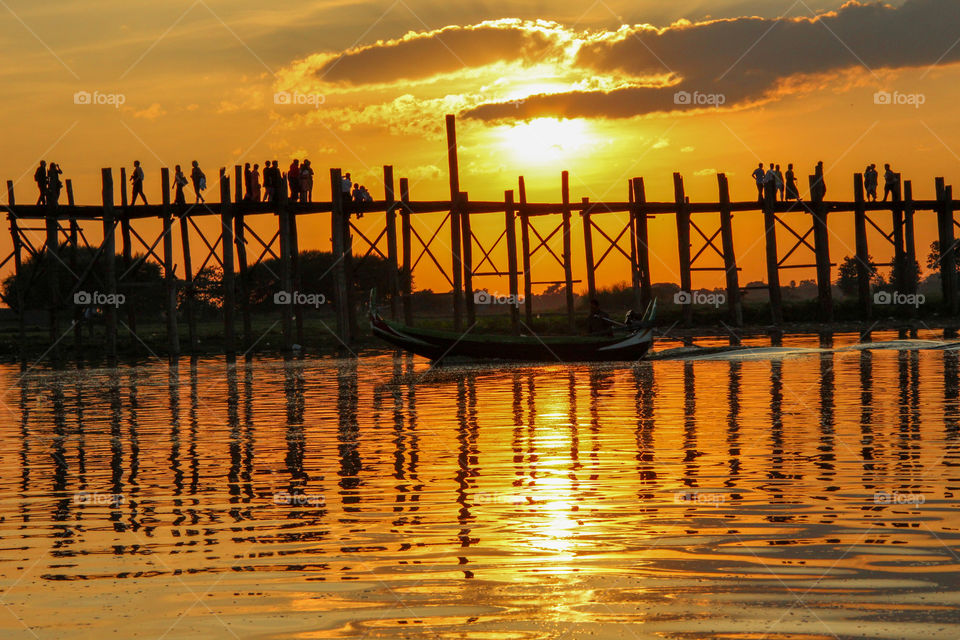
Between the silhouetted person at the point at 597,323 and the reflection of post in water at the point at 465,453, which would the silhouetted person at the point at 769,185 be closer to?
the silhouetted person at the point at 597,323

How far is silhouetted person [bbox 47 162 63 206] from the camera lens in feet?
100

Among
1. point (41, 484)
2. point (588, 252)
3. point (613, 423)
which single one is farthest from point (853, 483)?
point (588, 252)

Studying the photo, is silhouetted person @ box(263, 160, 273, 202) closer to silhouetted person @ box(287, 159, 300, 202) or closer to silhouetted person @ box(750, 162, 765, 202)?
silhouetted person @ box(287, 159, 300, 202)

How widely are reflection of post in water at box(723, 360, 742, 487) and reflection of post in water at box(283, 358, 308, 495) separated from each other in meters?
3.69

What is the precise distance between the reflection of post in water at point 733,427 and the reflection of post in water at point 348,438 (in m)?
3.07

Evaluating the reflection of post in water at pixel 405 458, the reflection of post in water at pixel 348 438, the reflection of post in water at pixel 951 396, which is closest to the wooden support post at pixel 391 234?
the reflection of post in water at pixel 348 438

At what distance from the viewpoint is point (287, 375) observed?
82.7 ft

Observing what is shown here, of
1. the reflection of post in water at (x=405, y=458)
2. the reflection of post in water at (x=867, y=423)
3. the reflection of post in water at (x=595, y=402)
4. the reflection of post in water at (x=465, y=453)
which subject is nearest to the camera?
the reflection of post in water at (x=465, y=453)

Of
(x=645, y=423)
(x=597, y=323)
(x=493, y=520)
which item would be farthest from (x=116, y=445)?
(x=597, y=323)

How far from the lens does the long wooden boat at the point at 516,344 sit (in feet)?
86.9

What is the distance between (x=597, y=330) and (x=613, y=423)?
12734mm

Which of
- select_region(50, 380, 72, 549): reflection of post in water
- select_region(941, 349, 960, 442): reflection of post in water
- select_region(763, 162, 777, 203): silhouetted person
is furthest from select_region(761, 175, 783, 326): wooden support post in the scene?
select_region(50, 380, 72, 549): reflection of post in water

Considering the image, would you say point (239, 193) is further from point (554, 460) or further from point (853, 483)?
point (853, 483)

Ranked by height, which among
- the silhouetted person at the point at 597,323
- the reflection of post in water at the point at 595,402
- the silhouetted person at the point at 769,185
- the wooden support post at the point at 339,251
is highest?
the silhouetted person at the point at 769,185
